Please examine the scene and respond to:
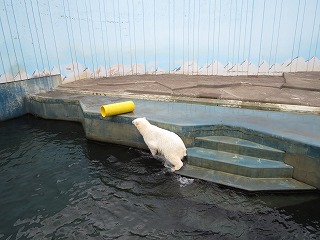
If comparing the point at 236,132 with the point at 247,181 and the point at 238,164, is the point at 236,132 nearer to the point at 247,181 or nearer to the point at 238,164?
the point at 238,164

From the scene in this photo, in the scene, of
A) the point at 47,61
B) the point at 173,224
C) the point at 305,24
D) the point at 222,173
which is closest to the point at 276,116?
the point at 222,173

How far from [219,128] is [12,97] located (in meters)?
6.38

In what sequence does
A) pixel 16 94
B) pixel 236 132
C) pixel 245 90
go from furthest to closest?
1. pixel 16 94
2. pixel 245 90
3. pixel 236 132

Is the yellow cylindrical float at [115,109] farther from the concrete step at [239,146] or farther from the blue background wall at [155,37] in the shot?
the blue background wall at [155,37]

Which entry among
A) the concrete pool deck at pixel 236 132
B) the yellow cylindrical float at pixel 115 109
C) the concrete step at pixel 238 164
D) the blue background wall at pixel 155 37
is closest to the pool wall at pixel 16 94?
the blue background wall at pixel 155 37

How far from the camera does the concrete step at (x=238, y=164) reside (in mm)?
3492

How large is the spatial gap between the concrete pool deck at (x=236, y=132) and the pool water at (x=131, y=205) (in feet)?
0.90

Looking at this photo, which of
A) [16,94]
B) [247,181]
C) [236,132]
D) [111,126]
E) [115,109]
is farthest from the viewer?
[16,94]

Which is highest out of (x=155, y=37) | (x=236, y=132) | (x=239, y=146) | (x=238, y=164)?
(x=155, y=37)

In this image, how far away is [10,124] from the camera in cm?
705

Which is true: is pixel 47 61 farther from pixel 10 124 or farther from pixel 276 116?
pixel 276 116

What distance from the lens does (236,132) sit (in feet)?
13.3

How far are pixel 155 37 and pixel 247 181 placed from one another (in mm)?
7776

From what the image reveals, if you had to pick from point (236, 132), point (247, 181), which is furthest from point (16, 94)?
point (247, 181)
